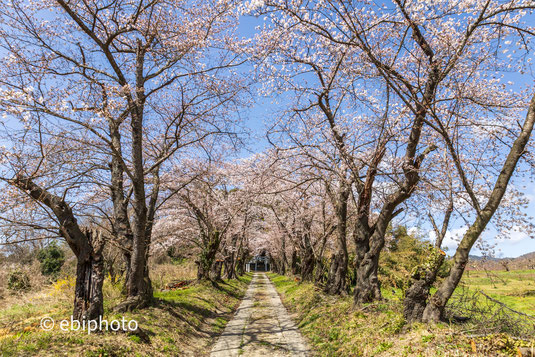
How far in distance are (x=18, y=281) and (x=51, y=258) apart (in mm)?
14061

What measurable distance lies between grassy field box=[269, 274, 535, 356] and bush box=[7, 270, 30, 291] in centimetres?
1206

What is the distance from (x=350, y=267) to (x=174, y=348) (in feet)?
48.5

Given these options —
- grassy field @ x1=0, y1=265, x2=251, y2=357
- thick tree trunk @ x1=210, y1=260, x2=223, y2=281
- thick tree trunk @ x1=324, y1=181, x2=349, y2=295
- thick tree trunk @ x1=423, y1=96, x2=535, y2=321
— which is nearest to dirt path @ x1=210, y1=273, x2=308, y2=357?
grassy field @ x1=0, y1=265, x2=251, y2=357

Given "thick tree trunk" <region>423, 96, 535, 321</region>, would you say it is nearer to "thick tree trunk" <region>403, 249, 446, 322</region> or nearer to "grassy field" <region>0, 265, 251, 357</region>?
"thick tree trunk" <region>403, 249, 446, 322</region>

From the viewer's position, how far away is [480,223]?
5059mm

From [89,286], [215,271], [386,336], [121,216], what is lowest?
[215,271]

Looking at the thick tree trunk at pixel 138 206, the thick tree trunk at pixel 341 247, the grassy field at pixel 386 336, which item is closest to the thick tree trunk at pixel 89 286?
the thick tree trunk at pixel 138 206

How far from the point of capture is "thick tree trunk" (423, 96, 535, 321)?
16.0 ft

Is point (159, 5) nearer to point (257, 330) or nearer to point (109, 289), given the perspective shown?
point (109, 289)

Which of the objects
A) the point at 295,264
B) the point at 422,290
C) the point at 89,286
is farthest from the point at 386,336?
the point at 295,264

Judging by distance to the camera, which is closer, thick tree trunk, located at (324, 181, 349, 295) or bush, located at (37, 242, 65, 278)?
thick tree trunk, located at (324, 181, 349, 295)

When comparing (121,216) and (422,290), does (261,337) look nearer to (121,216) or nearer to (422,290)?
(422,290)

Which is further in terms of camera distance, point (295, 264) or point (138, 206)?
point (295, 264)

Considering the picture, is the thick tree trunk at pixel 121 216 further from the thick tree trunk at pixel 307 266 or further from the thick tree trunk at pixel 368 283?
the thick tree trunk at pixel 307 266
